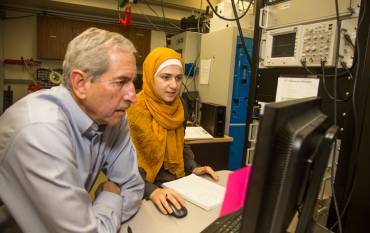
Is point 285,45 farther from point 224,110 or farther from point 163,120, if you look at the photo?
point 224,110

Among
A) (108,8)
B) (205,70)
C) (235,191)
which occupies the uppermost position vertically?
(108,8)

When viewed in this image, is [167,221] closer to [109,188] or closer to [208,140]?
[109,188]

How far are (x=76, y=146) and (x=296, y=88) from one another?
893 millimetres

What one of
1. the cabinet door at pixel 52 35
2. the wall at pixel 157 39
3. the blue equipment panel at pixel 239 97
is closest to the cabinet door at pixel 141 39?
the wall at pixel 157 39

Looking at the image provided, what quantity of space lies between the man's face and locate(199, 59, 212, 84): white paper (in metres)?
2.09

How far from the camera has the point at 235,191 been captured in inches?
16.7

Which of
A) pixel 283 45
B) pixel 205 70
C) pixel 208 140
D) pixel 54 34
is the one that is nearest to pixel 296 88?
pixel 283 45

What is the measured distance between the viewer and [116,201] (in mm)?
809

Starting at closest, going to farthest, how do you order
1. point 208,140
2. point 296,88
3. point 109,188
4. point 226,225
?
1. point 226,225
2. point 109,188
3. point 296,88
4. point 208,140

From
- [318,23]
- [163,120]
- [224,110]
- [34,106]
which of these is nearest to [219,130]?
[224,110]

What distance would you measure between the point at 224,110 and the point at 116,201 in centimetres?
175

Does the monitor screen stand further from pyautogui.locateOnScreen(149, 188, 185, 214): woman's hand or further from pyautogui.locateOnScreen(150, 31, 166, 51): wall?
pyautogui.locateOnScreen(150, 31, 166, 51): wall

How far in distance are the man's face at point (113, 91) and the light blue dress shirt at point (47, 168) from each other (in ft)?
0.17

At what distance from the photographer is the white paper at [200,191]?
94cm
